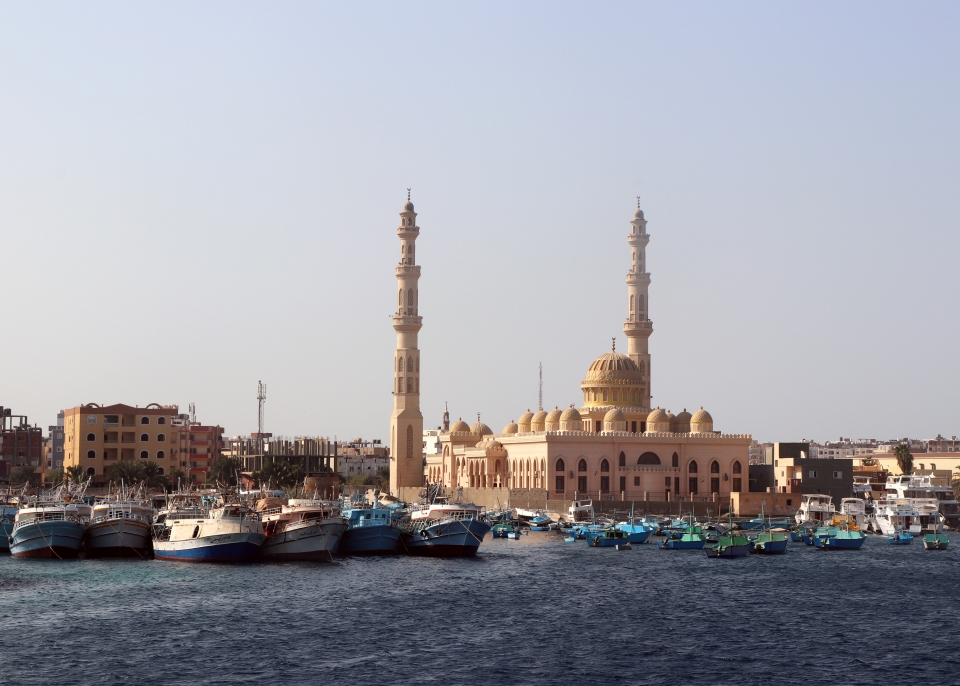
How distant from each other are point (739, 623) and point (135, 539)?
3935cm

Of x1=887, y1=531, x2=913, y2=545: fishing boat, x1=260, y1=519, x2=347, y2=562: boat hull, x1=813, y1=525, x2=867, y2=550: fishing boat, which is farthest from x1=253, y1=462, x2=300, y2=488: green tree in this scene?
x1=260, y1=519, x2=347, y2=562: boat hull

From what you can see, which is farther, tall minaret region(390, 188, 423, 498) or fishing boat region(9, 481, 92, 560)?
tall minaret region(390, 188, 423, 498)

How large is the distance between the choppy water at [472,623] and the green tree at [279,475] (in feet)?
200

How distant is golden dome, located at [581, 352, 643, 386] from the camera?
137375 mm

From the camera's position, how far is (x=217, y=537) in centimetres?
7431

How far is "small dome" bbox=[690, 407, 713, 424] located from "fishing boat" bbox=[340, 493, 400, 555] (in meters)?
53.0

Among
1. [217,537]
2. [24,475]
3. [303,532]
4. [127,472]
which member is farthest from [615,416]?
[217,537]

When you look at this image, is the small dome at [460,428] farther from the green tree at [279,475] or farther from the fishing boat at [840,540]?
the fishing boat at [840,540]

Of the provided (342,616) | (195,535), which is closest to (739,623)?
(342,616)

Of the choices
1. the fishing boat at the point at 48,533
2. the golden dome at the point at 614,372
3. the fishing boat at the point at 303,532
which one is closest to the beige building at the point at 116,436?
the golden dome at the point at 614,372

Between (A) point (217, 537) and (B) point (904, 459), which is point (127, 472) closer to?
(A) point (217, 537)

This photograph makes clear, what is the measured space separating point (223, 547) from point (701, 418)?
221ft

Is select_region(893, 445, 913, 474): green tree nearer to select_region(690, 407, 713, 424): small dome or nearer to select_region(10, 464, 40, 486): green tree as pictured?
select_region(690, 407, 713, 424): small dome

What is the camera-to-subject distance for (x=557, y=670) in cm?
4325
